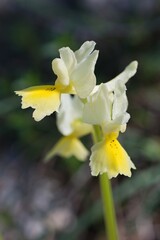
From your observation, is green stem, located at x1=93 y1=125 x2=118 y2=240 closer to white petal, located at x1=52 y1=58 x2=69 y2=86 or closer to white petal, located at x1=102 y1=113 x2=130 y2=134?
white petal, located at x1=102 y1=113 x2=130 y2=134

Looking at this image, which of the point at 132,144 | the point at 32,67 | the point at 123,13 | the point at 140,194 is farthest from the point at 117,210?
the point at 123,13

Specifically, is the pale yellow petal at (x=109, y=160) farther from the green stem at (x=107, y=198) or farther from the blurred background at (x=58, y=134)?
the blurred background at (x=58, y=134)

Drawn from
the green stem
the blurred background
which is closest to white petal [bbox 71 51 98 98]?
the green stem

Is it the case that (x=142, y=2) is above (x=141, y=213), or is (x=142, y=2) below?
above

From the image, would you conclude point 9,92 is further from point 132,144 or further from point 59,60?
point 59,60

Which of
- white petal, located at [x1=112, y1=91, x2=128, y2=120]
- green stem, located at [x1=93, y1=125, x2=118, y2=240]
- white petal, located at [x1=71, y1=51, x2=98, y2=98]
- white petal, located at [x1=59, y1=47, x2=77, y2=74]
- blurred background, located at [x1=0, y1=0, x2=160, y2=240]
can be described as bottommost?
green stem, located at [x1=93, y1=125, x2=118, y2=240]

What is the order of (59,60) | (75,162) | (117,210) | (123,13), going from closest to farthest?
(59,60) → (117,210) → (75,162) → (123,13)

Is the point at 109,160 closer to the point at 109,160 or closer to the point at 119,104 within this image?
the point at 109,160

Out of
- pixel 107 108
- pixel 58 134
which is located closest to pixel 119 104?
pixel 107 108
